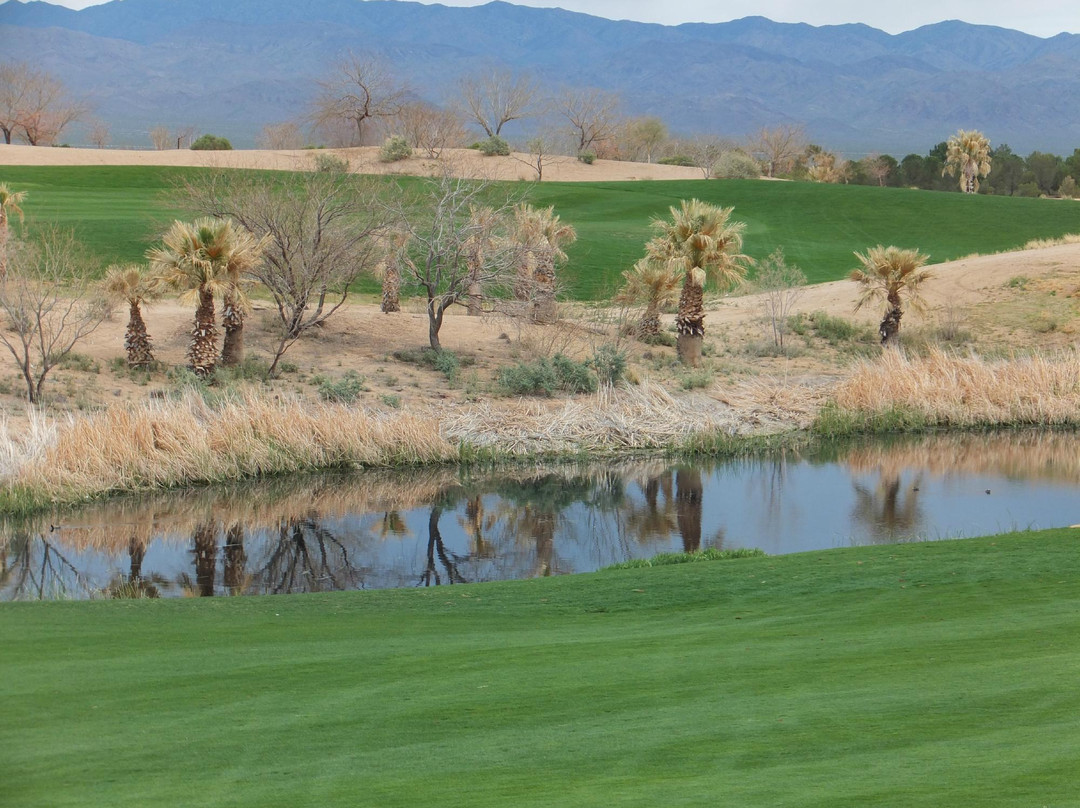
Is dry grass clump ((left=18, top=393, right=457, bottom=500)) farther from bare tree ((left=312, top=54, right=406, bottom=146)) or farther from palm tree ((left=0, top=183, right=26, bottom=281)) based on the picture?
bare tree ((left=312, top=54, right=406, bottom=146))

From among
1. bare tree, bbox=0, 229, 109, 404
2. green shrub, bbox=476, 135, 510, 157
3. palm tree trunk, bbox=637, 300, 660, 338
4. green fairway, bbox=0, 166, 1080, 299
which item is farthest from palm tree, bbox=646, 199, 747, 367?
green shrub, bbox=476, 135, 510, 157

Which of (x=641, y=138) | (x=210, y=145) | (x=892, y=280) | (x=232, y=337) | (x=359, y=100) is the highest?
(x=641, y=138)

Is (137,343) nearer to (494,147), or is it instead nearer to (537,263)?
(537,263)

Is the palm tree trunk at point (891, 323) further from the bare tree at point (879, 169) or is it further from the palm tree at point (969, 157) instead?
the bare tree at point (879, 169)

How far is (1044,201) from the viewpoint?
6444 cm

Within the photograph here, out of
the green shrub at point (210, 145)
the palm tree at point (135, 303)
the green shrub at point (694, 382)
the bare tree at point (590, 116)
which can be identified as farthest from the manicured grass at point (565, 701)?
the bare tree at point (590, 116)

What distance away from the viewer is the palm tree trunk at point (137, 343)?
28.9 m

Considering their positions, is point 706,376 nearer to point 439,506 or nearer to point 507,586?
point 439,506

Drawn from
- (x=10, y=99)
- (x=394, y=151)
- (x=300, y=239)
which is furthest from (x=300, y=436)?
(x=10, y=99)

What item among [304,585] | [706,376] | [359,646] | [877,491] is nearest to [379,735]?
[359,646]

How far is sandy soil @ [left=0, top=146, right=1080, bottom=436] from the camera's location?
28641mm

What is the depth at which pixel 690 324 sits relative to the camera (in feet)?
111

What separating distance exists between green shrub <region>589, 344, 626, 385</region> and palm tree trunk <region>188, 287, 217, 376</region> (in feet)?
30.9

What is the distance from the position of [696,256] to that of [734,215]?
31.7 meters
